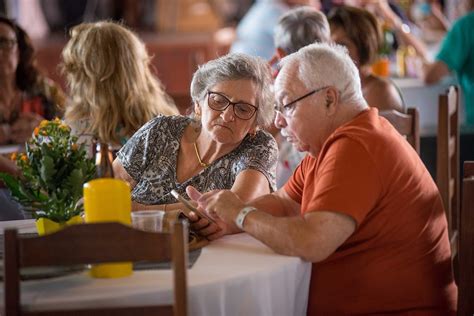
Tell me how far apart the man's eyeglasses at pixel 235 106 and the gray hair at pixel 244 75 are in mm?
32

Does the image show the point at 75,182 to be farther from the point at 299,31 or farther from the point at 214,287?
the point at 299,31

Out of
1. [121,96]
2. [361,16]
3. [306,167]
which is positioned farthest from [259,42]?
[306,167]

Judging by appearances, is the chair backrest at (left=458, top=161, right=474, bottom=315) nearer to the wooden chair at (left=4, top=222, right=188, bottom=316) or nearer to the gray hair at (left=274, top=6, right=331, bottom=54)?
the wooden chair at (left=4, top=222, right=188, bottom=316)

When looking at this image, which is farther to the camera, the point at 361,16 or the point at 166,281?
the point at 361,16

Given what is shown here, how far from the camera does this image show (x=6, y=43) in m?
3.99

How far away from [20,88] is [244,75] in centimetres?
169

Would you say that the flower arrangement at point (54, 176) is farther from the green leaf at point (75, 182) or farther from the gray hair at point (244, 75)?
the gray hair at point (244, 75)

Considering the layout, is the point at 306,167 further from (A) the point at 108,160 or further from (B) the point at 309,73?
(A) the point at 108,160

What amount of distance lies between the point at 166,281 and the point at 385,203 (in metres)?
0.60

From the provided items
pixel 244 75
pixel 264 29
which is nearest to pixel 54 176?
pixel 244 75

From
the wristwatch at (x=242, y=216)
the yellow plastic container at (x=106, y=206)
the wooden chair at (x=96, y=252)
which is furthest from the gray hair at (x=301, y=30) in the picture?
the wooden chair at (x=96, y=252)

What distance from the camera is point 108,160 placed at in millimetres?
2166

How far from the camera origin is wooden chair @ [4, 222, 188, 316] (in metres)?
1.78

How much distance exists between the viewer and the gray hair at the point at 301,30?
12.2 feet
